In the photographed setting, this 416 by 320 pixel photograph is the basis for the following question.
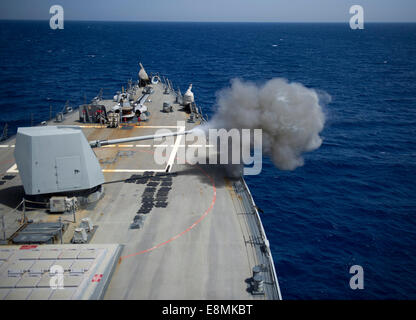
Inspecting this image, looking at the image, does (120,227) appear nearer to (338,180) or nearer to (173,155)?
(173,155)

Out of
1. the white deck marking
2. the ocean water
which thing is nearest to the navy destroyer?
the white deck marking

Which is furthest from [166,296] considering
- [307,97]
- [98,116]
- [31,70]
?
[31,70]

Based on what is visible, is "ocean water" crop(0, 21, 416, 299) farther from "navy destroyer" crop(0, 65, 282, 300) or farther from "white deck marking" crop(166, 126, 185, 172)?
"white deck marking" crop(166, 126, 185, 172)

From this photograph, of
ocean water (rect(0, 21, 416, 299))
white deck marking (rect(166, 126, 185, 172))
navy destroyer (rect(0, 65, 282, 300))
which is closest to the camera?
navy destroyer (rect(0, 65, 282, 300))

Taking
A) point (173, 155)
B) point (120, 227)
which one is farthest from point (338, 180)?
point (120, 227)

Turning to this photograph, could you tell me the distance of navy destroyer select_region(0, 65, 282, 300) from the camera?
12.6m

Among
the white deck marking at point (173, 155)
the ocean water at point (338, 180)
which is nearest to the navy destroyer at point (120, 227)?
the white deck marking at point (173, 155)

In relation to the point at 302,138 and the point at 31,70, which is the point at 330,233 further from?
the point at 31,70

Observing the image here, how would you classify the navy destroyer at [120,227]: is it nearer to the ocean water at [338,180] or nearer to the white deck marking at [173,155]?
the white deck marking at [173,155]

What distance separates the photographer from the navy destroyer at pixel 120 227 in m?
12.6

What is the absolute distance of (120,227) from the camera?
16.8 metres

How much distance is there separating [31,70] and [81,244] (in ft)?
293

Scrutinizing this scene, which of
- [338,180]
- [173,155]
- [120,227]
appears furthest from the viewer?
[338,180]

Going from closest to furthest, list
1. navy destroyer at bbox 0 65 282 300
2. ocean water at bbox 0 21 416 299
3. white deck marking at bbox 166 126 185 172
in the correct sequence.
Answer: navy destroyer at bbox 0 65 282 300, ocean water at bbox 0 21 416 299, white deck marking at bbox 166 126 185 172
